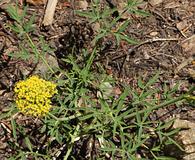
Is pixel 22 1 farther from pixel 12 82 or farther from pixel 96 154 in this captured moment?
pixel 96 154

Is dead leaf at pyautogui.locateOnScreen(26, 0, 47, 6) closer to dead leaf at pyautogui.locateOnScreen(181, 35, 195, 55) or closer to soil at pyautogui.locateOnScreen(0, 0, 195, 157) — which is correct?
soil at pyautogui.locateOnScreen(0, 0, 195, 157)

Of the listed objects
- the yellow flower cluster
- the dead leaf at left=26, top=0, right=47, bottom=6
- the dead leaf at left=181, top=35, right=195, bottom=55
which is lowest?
the dead leaf at left=181, top=35, right=195, bottom=55

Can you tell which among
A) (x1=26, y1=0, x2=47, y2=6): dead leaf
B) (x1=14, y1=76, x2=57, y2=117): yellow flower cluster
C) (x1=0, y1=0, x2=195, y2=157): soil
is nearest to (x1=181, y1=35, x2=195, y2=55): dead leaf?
(x1=0, y1=0, x2=195, y2=157): soil

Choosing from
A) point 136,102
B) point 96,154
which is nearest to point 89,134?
point 96,154

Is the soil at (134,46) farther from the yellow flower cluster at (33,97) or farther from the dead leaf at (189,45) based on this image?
the yellow flower cluster at (33,97)

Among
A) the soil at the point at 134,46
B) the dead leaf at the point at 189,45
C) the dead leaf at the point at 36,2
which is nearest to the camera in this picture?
the soil at the point at 134,46

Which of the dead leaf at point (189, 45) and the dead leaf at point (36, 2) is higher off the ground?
the dead leaf at point (36, 2)

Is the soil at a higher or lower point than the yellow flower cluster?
lower

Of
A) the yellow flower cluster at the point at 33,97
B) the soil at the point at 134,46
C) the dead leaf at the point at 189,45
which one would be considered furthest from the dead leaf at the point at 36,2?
the yellow flower cluster at the point at 33,97
